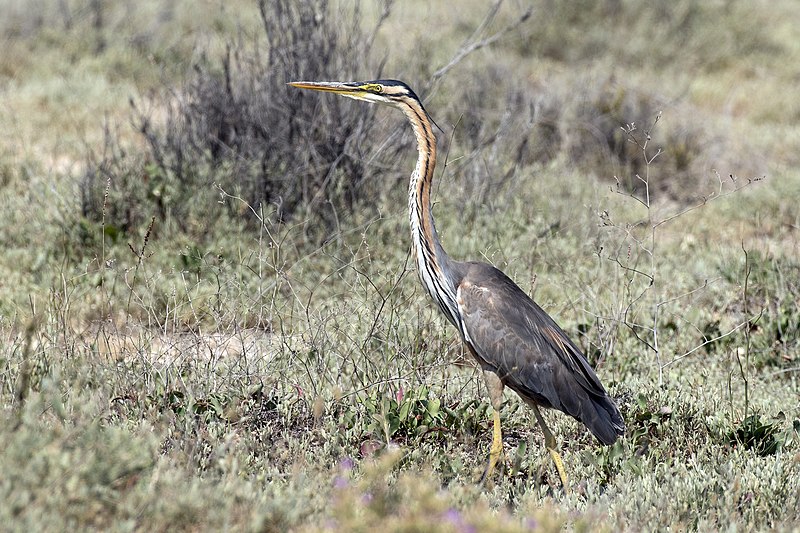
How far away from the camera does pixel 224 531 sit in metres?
2.75

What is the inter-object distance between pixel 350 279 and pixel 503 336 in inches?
67.5

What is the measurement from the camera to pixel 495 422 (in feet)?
13.6

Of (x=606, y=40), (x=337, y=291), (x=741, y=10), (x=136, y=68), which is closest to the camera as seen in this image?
(x=337, y=291)

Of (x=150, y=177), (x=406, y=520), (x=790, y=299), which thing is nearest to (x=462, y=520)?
(x=406, y=520)

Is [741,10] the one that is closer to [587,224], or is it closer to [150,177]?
[587,224]

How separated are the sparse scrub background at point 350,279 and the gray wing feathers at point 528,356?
0.79 ft

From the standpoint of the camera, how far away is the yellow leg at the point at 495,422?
4062 mm

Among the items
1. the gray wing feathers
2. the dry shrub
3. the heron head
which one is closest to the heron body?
the gray wing feathers

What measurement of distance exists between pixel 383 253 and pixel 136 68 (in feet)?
17.4

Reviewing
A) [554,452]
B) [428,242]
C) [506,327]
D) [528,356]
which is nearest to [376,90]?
[428,242]

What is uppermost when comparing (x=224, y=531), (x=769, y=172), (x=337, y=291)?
(x=224, y=531)

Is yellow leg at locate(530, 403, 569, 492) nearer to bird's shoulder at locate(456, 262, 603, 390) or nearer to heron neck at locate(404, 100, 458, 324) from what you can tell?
bird's shoulder at locate(456, 262, 603, 390)

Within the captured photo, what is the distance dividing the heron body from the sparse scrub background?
0.22 m

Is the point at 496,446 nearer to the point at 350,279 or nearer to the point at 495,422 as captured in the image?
the point at 495,422
